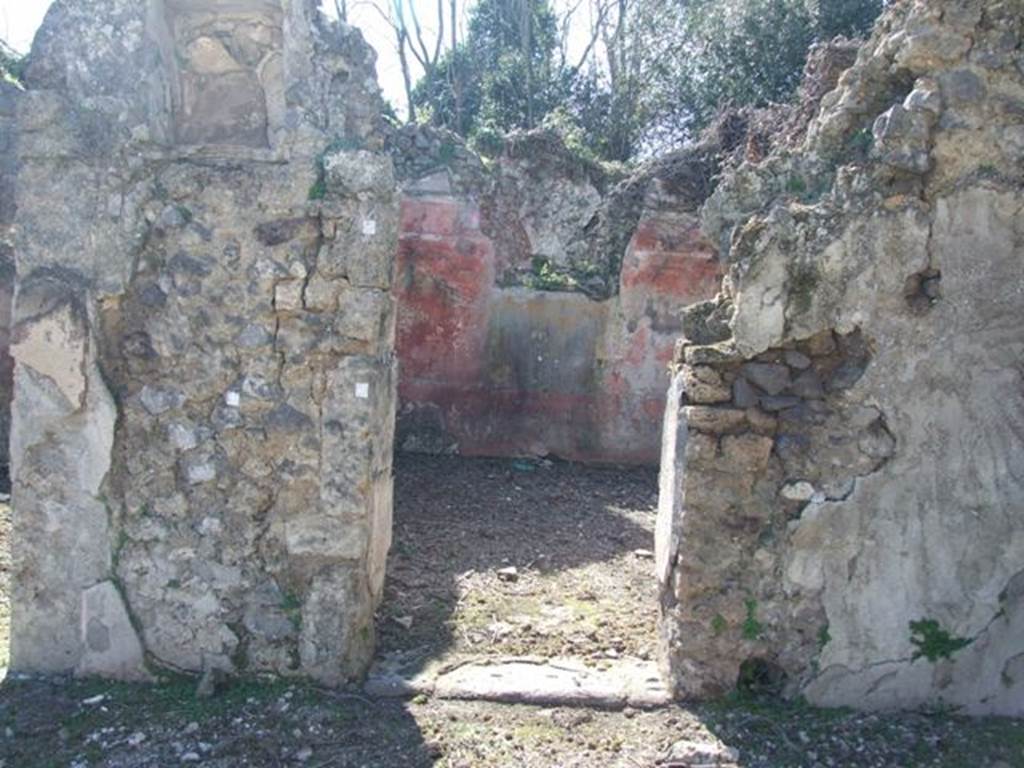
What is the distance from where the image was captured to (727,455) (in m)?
3.27

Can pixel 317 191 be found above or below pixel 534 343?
above

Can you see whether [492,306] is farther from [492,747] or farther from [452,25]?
[452,25]

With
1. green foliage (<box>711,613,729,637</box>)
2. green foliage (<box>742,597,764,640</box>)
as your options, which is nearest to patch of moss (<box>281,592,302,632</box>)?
green foliage (<box>711,613,729,637</box>)

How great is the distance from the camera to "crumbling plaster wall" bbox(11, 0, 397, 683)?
10.6 feet

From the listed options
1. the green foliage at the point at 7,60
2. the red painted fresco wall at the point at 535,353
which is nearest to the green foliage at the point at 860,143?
the green foliage at the point at 7,60

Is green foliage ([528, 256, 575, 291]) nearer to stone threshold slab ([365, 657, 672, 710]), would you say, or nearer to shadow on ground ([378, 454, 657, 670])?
shadow on ground ([378, 454, 657, 670])

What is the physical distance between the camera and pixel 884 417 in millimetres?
3193

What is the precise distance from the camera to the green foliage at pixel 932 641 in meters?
3.23

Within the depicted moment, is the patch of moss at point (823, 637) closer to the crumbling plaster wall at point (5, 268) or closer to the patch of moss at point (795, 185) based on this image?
the patch of moss at point (795, 185)

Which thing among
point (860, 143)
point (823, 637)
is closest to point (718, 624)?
point (823, 637)

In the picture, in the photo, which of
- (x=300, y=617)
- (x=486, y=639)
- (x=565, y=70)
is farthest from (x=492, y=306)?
(x=565, y=70)

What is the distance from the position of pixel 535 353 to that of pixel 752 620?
4565 mm

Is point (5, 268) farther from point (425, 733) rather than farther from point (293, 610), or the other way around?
point (425, 733)

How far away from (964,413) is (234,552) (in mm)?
2602
